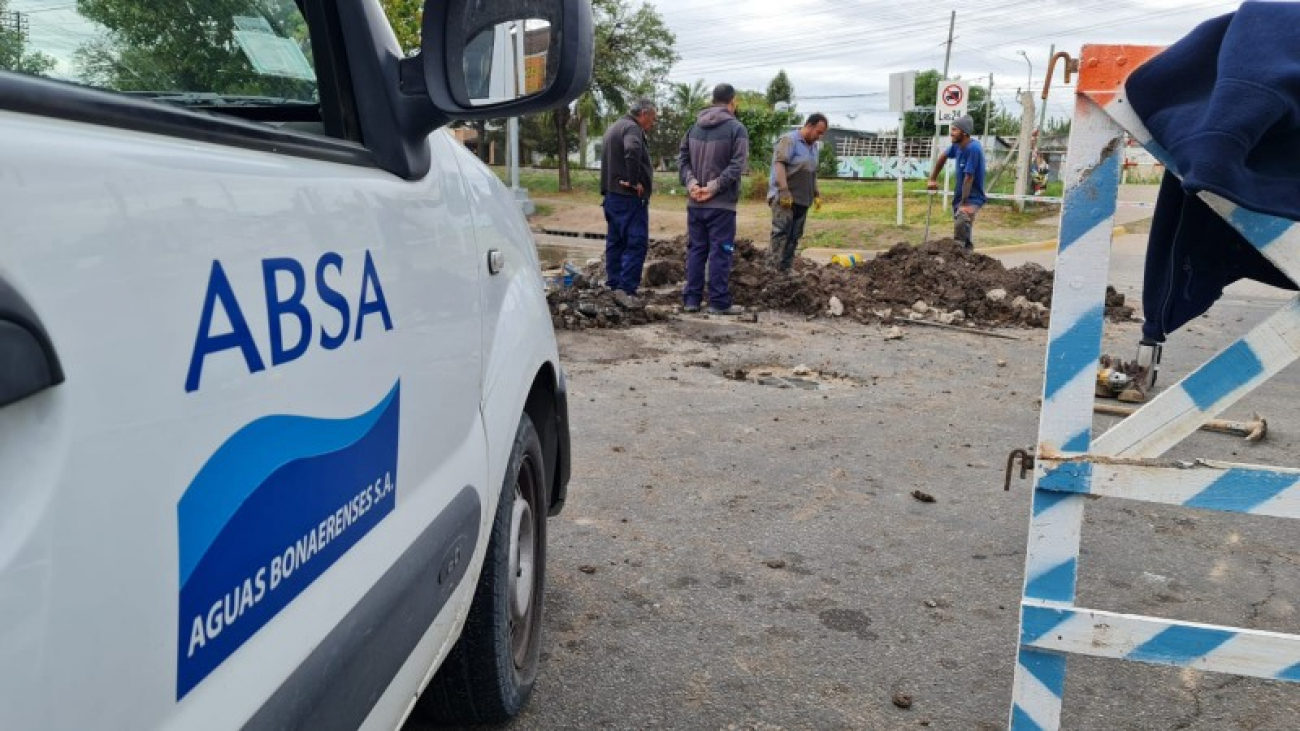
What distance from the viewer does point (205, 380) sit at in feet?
3.86

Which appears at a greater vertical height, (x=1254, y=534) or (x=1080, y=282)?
(x=1080, y=282)

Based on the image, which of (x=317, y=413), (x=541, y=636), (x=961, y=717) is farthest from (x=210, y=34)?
(x=961, y=717)

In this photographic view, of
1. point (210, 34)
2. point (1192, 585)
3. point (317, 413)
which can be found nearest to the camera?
point (317, 413)

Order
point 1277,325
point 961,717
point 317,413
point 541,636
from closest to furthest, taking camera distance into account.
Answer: point 317,413
point 1277,325
point 961,717
point 541,636

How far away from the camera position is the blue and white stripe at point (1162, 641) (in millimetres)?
2230

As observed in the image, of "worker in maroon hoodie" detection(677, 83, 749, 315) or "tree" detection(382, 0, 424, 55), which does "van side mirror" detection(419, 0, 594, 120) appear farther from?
"tree" detection(382, 0, 424, 55)

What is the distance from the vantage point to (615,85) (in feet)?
141

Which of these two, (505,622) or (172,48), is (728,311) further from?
(172,48)

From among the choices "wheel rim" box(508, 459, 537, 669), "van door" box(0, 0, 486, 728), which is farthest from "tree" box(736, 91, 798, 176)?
"van door" box(0, 0, 486, 728)

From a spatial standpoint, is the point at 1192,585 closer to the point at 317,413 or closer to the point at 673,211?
the point at 317,413

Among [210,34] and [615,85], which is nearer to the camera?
[210,34]

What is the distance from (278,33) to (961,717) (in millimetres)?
2567

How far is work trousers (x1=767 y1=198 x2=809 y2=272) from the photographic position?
1217 cm

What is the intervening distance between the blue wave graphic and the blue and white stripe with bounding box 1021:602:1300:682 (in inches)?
65.1
